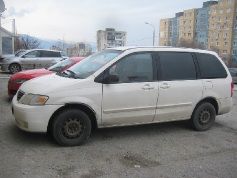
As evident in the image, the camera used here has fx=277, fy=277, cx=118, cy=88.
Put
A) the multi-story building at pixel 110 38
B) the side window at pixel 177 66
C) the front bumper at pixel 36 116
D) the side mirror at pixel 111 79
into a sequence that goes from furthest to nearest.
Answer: the multi-story building at pixel 110 38
the side window at pixel 177 66
the side mirror at pixel 111 79
the front bumper at pixel 36 116

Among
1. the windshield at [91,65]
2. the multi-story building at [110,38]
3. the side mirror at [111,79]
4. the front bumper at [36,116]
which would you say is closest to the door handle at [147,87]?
the side mirror at [111,79]

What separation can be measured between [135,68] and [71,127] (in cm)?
156

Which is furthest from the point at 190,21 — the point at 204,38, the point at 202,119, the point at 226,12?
the point at 202,119

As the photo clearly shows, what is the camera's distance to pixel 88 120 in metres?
4.71

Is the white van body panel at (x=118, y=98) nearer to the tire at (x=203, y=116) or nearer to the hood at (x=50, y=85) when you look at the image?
the hood at (x=50, y=85)

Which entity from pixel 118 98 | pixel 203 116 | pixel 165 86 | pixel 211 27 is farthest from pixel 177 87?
pixel 211 27

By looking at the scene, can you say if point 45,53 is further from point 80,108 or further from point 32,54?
point 80,108

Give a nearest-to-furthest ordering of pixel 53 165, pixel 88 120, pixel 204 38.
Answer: pixel 53 165
pixel 88 120
pixel 204 38

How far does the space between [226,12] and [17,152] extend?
75096 mm

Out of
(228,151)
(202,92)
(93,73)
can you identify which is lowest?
(228,151)

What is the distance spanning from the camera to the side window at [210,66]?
229 inches

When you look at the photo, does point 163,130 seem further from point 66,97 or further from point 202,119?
point 66,97

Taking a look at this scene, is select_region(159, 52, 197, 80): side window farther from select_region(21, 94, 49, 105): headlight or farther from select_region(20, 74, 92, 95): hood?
select_region(21, 94, 49, 105): headlight

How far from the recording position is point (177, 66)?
18.2 feet
